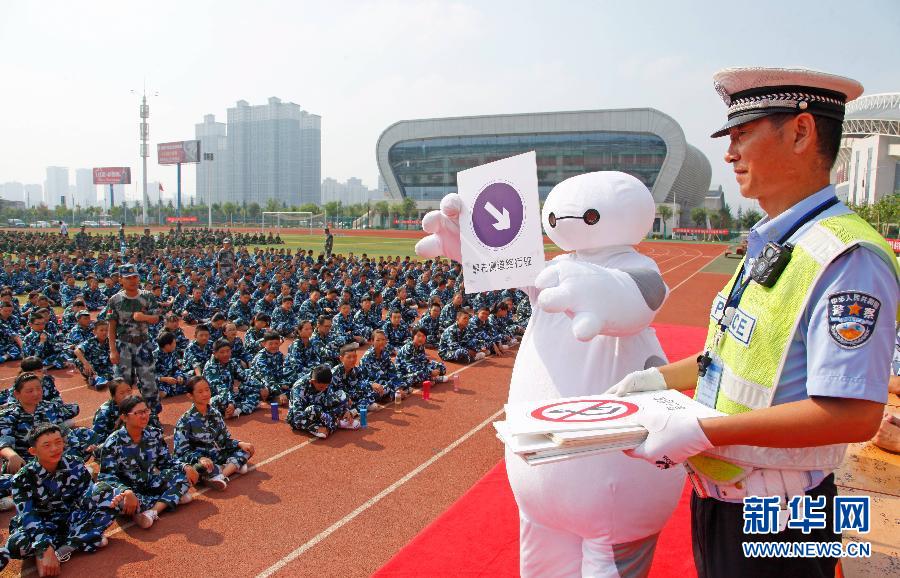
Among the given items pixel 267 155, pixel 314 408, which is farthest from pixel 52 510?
pixel 267 155

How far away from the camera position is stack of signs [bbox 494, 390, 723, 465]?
1.51 metres

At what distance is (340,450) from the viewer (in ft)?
20.4

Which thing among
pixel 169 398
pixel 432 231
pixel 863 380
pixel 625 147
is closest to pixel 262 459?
pixel 169 398

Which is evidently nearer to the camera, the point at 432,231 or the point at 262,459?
the point at 432,231

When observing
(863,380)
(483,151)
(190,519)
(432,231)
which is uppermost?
(483,151)

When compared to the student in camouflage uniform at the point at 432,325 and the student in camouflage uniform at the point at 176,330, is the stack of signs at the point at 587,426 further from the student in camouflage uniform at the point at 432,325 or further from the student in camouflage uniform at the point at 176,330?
the student in camouflage uniform at the point at 432,325

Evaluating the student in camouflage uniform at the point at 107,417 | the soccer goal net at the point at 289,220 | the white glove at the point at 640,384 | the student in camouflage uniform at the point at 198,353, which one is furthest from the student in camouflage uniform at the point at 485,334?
the soccer goal net at the point at 289,220

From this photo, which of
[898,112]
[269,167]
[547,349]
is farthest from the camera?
[269,167]

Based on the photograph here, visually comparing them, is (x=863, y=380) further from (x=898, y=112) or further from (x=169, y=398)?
(x=898, y=112)

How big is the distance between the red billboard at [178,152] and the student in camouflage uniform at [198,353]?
1979 inches

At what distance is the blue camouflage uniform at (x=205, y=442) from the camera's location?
17.8 ft

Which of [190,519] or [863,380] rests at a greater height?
[863,380]

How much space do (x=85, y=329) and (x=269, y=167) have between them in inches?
4175

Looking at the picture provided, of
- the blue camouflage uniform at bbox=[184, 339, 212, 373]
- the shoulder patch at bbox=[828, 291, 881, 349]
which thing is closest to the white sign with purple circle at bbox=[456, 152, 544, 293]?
the shoulder patch at bbox=[828, 291, 881, 349]
